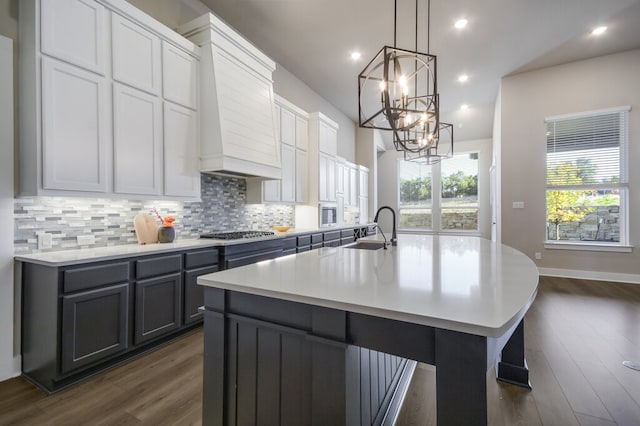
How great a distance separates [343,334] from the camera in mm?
997

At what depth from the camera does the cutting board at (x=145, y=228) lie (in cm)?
261

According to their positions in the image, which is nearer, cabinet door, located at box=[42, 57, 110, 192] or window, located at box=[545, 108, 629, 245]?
cabinet door, located at box=[42, 57, 110, 192]

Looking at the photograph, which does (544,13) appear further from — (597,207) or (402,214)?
(402,214)

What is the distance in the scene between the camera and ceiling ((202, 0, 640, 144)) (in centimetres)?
355

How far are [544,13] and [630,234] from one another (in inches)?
143

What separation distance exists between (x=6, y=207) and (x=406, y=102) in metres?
2.78

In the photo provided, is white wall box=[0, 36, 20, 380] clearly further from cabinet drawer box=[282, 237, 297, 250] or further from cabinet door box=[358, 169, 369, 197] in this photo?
cabinet door box=[358, 169, 369, 197]

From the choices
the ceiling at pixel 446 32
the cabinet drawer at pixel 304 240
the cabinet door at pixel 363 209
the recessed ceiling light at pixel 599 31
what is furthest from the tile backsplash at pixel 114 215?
the recessed ceiling light at pixel 599 31

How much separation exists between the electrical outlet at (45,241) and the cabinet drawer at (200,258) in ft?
3.00

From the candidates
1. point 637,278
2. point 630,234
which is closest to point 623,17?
point 630,234

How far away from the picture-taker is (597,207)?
488 cm

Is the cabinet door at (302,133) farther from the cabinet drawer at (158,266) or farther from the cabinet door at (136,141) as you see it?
the cabinet drawer at (158,266)

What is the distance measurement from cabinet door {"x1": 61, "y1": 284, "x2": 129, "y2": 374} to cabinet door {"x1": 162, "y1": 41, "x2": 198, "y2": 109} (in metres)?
1.75

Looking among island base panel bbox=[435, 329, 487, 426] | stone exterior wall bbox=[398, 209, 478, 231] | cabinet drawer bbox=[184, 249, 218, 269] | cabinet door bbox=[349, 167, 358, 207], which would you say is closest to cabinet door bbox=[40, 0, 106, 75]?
cabinet drawer bbox=[184, 249, 218, 269]
